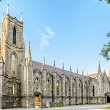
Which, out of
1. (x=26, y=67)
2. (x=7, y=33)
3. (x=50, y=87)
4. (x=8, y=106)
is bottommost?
(x=8, y=106)

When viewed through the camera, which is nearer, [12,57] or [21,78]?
[21,78]

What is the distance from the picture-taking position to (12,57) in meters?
55.1

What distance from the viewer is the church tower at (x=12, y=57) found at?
5122 centimetres

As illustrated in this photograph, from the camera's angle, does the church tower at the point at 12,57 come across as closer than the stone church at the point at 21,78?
Yes

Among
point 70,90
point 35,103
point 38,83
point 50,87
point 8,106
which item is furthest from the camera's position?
point 70,90

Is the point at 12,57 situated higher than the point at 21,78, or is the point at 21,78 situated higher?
the point at 12,57

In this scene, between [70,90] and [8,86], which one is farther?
[70,90]

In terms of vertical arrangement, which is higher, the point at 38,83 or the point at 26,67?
the point at 26,67

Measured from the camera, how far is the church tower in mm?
51216

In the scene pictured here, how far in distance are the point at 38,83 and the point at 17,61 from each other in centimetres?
755

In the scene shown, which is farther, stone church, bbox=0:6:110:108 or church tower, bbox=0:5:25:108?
stone church, bbox=0:6:110:108

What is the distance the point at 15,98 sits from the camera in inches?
2063

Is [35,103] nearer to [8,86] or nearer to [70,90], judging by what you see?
[8,86]

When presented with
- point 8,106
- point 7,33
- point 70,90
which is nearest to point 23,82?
point 8,106
